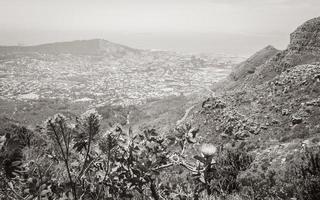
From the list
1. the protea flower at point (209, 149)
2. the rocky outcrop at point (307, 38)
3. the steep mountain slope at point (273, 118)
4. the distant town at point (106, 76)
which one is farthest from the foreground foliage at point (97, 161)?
the distant town at point (106, 76)

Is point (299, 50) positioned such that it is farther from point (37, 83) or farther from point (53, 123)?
point (37, 83)

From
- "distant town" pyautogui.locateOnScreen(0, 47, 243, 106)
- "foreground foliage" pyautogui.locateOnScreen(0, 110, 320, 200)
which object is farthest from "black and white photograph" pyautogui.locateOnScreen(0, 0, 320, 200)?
"distant town" pyautogui.locateOnScreen(0, 47, 243, 106)

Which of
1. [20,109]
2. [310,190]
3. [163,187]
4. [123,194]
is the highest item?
[123,194]

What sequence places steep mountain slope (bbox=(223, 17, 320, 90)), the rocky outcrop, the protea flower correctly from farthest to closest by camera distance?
the rocky outcrop
steep mountain slope (bbox=(223, 17, 320, 90))
the protea flower

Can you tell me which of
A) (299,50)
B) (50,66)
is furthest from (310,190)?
(50,66)

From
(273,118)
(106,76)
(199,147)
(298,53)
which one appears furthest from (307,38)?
(106,76)

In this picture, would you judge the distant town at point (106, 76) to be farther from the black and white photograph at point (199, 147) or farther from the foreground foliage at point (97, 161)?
the foreground foliage at point (97, 161)

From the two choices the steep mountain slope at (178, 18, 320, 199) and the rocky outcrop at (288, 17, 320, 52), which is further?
the rocky outcrop at (288, 17, 320, 52)

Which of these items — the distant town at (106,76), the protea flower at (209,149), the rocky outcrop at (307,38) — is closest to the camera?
the protea flower at (209,149)

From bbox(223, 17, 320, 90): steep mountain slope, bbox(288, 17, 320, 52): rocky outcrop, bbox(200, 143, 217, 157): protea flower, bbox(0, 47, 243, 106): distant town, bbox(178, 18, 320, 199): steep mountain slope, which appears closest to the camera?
bbox(200, 143, 217, 157): protea flower

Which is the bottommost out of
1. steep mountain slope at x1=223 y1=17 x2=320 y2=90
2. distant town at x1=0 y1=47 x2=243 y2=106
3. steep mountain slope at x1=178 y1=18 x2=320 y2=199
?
distant town at x1=0 y1=47 x2=243 y2=106

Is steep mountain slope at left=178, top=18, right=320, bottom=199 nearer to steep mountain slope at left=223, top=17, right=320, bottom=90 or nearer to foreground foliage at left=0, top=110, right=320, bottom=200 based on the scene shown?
steep mountain slope at left=223, top=17, right=320, bottom=90
